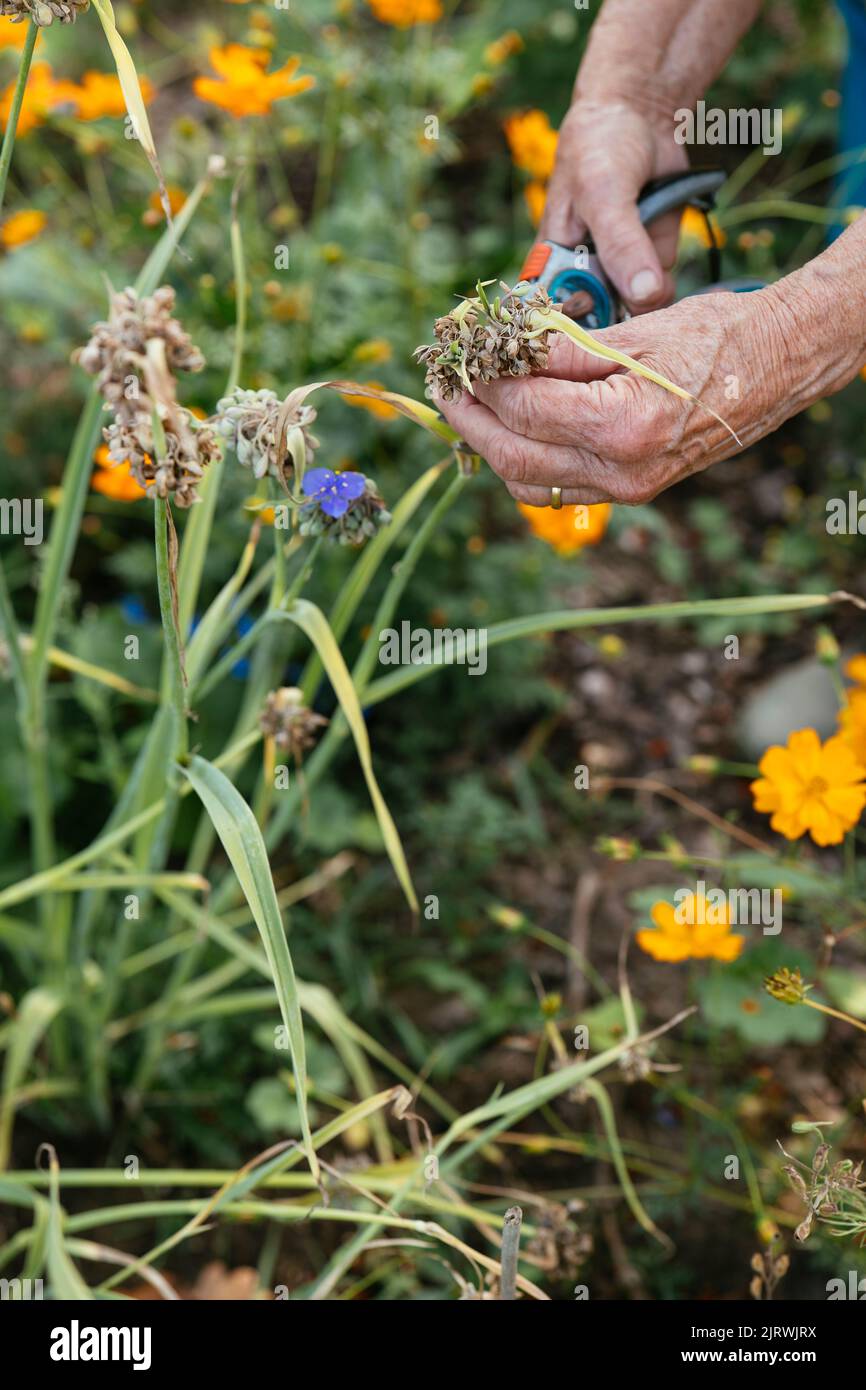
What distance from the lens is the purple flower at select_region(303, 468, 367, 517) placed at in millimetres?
890

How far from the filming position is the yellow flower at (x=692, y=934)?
121cm

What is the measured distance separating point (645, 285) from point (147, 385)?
618 millimetres

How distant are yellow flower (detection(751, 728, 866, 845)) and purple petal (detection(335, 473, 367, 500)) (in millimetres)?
520

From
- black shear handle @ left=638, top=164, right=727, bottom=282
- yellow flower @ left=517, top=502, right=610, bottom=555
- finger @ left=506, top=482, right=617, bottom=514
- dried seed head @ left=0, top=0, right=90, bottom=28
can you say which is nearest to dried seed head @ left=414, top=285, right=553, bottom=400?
finger @ left=506, top=482, right=617, bottom=514

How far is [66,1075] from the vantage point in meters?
1.47

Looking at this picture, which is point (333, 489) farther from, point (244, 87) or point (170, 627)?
point (244, 87)

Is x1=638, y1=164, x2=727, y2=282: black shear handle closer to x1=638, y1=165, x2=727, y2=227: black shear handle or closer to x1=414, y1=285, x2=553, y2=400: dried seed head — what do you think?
x1=638, y1=165, x2=727, y2=227: black shear handle

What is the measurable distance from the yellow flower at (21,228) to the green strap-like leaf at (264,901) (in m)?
1.14

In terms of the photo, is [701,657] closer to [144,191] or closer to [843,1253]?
[843,1253]

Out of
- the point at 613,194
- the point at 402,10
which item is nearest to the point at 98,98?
the point at 402,10

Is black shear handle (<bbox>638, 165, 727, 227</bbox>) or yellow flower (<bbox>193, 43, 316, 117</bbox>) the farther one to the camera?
yellow flower (<bbox>193, 43, 316, 117</bbox>)

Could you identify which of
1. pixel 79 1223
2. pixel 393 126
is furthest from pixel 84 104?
pixel 79 1223

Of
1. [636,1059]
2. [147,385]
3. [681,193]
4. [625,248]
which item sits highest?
[681,193]

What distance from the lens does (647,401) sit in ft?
2.95
